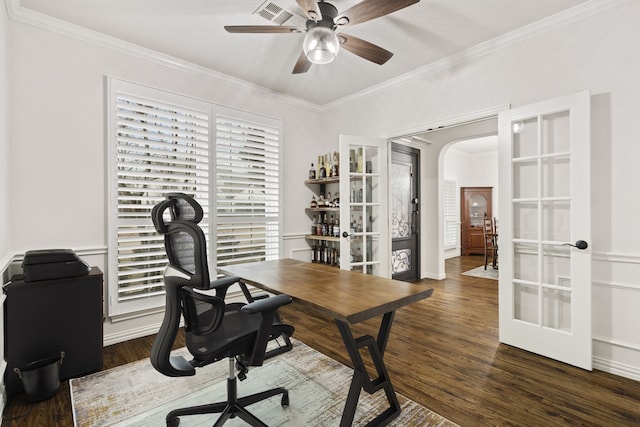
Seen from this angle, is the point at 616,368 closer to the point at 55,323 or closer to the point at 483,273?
the point at 483,273

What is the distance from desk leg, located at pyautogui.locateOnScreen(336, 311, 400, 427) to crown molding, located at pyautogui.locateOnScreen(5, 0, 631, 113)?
2724 mm

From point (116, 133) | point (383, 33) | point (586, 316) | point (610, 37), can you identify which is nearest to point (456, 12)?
point (383, 33)

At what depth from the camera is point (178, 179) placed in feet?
10.7

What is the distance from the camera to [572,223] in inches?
95.8

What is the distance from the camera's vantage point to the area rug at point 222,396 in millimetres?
1819

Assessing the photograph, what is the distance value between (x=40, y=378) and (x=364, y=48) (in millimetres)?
3233

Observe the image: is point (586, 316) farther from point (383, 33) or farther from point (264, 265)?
point (383, 33)

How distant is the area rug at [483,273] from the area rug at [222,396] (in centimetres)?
440

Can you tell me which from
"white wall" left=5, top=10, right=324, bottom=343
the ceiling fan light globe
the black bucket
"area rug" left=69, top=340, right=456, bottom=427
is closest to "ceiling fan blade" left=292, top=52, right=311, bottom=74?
the ceiling fan light globe

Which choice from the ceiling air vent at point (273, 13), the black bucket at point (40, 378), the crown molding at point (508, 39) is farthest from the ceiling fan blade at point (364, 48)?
the black bucket at point (40, 378)

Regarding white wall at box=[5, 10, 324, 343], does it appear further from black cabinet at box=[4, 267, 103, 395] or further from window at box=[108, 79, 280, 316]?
black cabinet at box=[4, 267, 103, 395]

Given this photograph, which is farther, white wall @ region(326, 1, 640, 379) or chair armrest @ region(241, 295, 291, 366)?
white wall @ region(326, 1, 640, 379)

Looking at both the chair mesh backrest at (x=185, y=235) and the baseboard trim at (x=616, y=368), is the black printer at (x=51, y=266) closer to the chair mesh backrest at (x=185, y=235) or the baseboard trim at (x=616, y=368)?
the chair mesh backrest at (x=185, y=235)

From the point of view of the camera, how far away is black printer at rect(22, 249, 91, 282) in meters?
2.13
